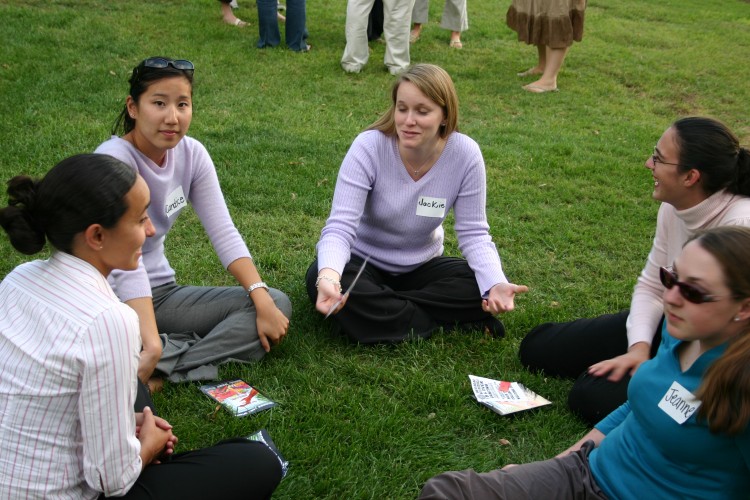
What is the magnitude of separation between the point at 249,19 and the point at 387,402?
26.9 feet

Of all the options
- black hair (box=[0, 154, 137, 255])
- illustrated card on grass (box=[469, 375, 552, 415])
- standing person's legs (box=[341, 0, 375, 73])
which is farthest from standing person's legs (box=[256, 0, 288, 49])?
black hair (box=[0, 154, 137, 255])

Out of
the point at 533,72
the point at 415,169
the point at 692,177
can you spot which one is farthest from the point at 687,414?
the point at 533,72

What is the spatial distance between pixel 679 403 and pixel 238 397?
72.9 inches

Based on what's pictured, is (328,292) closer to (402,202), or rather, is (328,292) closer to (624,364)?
(402,202)

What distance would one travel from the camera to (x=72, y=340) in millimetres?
1964

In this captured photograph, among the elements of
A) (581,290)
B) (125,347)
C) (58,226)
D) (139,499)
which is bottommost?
(581,290)

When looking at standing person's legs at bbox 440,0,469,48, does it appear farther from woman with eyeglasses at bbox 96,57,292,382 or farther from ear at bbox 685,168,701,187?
ear at bbox 685,168,701,187

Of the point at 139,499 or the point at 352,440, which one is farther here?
the point at 352,440

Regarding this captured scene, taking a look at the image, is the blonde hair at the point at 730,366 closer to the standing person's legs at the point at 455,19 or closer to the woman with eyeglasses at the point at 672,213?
the woman with eyeglasses at the point at 672,213

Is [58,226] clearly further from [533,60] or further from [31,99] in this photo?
[533,60]

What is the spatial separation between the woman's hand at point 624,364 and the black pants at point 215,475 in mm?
1502

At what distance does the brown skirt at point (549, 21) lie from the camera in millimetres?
8781

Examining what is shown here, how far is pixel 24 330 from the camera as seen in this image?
204cm

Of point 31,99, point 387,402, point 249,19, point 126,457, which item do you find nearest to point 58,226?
point 126,457
